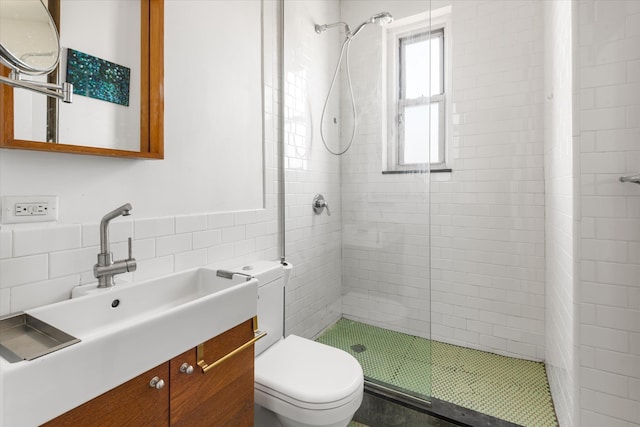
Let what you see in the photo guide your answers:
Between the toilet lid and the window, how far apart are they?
115 cm

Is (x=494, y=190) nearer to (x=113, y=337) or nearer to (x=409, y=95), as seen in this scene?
(x=409, y=95)

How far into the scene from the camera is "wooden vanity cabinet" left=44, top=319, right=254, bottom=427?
74 cm

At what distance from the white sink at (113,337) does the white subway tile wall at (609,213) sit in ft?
4.45

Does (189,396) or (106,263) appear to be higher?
(106,263)

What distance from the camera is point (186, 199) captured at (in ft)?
4.75

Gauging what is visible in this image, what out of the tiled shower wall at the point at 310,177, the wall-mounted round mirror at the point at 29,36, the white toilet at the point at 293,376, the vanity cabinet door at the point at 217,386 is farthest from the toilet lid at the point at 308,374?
the wall-mounted round mirror at the point at 29,36

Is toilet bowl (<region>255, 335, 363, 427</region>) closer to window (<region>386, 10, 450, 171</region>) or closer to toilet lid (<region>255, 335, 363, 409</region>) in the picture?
toilet lid (<region>255, 335, 363, 409</region>)

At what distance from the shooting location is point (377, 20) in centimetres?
206

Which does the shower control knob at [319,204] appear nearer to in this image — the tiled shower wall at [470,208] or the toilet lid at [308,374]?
the tiled shower wall at [470,208]

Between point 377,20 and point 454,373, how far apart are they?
2332 mm

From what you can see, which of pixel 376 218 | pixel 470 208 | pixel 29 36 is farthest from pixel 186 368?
pixel 470 208

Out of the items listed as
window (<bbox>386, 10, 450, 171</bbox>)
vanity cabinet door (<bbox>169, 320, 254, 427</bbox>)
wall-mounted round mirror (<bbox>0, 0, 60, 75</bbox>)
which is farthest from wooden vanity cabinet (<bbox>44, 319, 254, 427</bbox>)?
window (<bbox>386, 10, 450, 171</bbox>)

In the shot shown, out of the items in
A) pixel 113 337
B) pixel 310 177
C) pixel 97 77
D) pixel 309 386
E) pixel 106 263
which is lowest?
pixel 309 386

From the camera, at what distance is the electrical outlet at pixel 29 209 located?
0.92 meters
